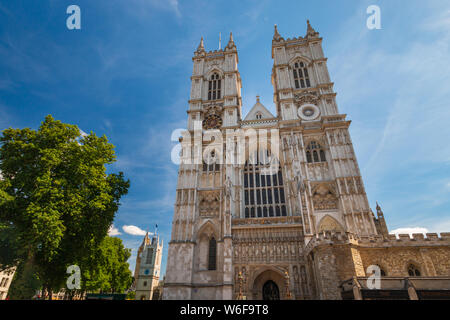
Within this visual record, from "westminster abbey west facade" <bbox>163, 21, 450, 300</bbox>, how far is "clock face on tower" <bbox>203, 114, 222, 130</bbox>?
121mm

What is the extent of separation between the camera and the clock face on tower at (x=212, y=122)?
28.9 m

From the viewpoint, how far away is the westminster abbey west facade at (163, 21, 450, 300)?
14.9 meters

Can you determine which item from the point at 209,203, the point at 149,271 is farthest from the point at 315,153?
the point at 149,271

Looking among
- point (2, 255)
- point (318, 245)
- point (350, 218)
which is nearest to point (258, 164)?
point (350, 218)

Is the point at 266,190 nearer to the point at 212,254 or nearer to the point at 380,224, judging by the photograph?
the point at 212,254

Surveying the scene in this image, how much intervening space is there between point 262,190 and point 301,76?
51.0 feet

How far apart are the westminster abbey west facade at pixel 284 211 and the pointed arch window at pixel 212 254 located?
94 mm

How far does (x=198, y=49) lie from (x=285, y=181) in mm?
23743

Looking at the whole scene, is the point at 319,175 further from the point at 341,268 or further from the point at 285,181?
the point at 341,268

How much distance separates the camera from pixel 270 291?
19594mm

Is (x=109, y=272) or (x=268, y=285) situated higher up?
(x=109, y=272)

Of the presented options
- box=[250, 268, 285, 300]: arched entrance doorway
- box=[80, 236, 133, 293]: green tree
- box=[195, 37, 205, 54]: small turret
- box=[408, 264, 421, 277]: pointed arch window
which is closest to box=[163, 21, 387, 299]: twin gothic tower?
box=[250, 268, 285, 300]: arched entrance doorway

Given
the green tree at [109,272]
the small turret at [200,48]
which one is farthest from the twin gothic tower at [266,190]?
the green tree at [109,272]

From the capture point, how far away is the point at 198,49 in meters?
35.7
